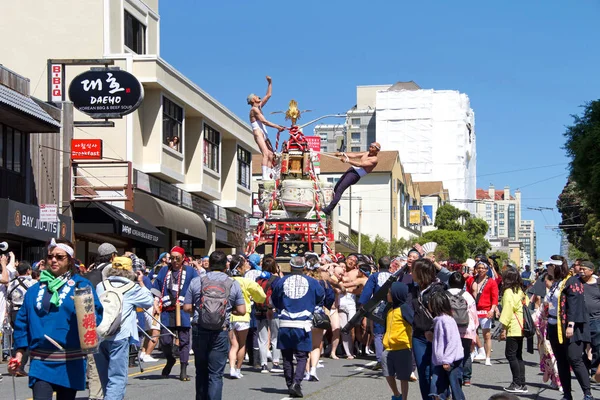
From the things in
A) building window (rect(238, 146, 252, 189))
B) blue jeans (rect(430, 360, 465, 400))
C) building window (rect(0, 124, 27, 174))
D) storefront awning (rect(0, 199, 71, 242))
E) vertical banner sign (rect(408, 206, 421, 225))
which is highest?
building window (rect(238, 146, 252, 189))

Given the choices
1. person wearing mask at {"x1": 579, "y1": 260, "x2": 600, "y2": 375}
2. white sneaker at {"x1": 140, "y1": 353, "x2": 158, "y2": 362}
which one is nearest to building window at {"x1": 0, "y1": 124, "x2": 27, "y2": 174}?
white sneaker at {"x1": 140, "y1": 353, "x2": 158, "y2": 362}

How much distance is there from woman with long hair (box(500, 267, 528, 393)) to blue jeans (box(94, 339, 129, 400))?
613 centimetres

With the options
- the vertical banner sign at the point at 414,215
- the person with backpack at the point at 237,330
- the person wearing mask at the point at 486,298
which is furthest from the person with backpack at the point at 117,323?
the vertical banner sign at the point at 414,215

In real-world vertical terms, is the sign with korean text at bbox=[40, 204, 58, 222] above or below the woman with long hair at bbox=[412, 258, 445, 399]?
above

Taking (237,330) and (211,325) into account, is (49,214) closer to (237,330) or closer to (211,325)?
(237,330)

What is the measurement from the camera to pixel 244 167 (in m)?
47.1

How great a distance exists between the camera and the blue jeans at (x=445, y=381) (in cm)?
1034

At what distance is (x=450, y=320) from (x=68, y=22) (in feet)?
86.1

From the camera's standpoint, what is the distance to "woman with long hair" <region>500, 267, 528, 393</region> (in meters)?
14.2

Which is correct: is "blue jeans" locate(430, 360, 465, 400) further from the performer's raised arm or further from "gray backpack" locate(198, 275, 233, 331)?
the performer's raised arm

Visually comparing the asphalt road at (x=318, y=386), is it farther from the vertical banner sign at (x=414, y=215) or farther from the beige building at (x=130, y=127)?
the vertical banner sign at (x=414, y=215)

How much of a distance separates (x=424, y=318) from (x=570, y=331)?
2.35 m

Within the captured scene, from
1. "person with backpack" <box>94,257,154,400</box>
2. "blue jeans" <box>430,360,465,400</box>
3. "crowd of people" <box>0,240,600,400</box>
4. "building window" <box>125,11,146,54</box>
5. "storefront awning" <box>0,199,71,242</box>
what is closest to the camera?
"crowd of people" <box>0,240,600,400</box>

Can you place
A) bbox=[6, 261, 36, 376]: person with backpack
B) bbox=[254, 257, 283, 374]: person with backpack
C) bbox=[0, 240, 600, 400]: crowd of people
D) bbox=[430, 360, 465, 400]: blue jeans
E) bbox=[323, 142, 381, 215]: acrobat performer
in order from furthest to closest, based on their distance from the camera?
bbox=[323, 142, 381, 215]: acrobat performer, bbox=[254, 257, 283, 374]: person with backpack, bbox=[6, 261, 36, 376]: person with backpack, bbox=[430, 360, 465, 400]: blue jeans, bbox=[0, 240, 600, 400]: crowd of people
